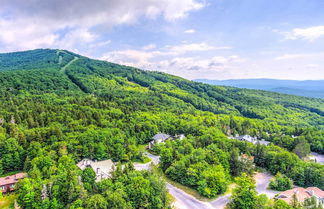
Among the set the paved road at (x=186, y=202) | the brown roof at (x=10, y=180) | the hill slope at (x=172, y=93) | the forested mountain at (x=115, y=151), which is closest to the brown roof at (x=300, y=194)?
the forested mountain at (x=115, y=151)

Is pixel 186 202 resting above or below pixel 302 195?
below

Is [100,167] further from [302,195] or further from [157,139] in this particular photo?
[302,195]

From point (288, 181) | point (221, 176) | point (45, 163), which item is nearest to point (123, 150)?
point (45, 163)

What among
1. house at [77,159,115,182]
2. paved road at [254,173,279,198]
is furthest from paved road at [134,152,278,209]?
house at [77,159,115,182]

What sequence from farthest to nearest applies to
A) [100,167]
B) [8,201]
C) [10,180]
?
[100,167], [10,180], [8,201]

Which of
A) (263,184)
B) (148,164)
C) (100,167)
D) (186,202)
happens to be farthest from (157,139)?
(263,184)

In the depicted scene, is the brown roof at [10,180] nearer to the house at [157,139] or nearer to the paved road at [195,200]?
the paved road at [195,200]

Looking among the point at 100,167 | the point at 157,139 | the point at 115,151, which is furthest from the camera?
A: the point at 157,139

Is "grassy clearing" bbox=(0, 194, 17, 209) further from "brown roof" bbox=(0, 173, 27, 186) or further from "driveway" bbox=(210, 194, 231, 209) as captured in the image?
"driveway" bbox=(210, 194, 231, 209)

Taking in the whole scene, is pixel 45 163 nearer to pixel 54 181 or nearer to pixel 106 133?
pixel 54 181
